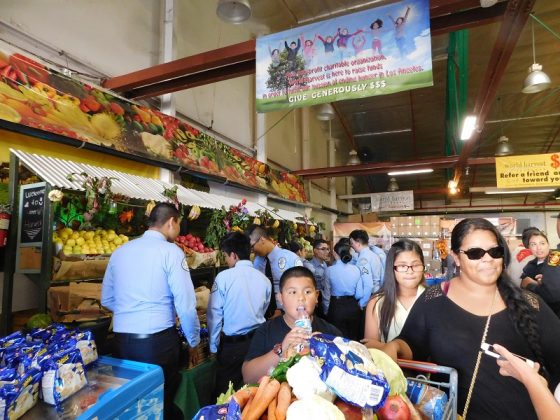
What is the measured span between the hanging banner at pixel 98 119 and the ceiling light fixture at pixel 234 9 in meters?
1.81

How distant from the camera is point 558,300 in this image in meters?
3.40

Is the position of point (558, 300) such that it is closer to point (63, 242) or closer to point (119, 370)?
point (119, 370)

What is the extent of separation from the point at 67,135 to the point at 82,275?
5.44 ft

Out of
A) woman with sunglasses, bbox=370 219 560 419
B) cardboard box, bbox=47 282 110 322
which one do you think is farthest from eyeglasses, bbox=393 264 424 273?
cardboard box, bbox=47 282 110 322

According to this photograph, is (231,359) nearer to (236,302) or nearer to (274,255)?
(236,302)

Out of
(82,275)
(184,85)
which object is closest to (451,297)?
(82,275)

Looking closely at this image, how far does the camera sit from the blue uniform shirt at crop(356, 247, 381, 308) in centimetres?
489

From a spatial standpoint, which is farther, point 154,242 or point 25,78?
point 25,78

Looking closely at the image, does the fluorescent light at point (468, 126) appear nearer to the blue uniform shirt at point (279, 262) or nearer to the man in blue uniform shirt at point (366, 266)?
the man in blue uniform shirt at point (366, 266)

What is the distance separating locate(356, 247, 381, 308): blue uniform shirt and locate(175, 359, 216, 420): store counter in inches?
94.6

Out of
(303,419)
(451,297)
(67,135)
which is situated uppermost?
(67,135)

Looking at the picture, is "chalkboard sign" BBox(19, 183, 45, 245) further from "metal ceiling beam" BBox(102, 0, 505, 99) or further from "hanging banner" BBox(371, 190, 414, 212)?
"hanging banner" BBox(371, 190, 414, 212)

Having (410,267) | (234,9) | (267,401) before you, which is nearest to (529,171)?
(234,9)

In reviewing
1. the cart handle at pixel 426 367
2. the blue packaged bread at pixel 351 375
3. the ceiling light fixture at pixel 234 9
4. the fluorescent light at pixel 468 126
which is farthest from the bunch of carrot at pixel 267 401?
the fluorescent light at pixel 468 126
